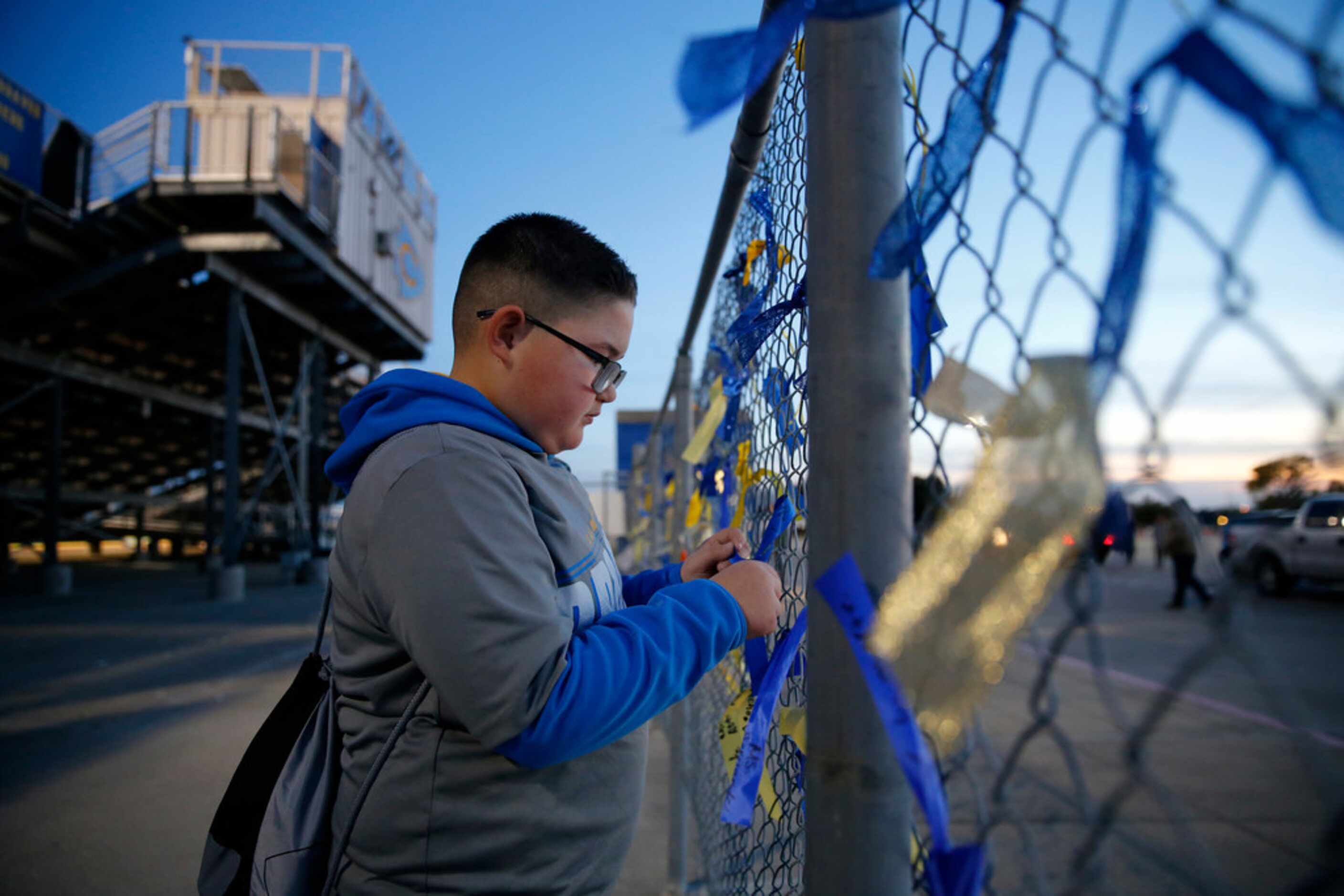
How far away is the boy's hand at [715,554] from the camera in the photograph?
139cm

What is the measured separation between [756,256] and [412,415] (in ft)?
2.92

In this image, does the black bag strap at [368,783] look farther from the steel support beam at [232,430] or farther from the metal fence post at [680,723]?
the steel support beam at [232,430]

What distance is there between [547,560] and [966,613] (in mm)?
566

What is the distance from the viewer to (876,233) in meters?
0.70

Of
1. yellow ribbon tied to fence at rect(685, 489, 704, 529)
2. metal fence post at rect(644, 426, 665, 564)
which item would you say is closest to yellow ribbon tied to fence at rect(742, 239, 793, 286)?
yellow ribbon tied to fence at rect(685, 489, 704, 529)

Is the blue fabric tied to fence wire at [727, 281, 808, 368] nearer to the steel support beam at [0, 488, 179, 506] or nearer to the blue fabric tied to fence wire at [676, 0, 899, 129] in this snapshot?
the blue fabric tied to fence wire at [676, 0, 899, 129]

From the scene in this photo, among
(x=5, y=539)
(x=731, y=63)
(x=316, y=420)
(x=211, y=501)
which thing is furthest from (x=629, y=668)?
(x=5, y=539)

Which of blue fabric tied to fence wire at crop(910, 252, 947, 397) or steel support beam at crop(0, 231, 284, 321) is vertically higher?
steel support beam at crop(0, 231, 284, 321)

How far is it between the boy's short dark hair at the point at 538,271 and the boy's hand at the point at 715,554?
1.65 feet

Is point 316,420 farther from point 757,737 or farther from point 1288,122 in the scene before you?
point 1288,122

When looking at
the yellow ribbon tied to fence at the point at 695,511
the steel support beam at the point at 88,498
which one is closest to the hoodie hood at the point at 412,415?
the yellow ribbon tied to fence at the point at 695,511

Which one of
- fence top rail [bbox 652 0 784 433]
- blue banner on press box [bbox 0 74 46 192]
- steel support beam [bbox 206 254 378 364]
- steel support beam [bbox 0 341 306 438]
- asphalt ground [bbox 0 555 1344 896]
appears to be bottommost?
asphalt ground [bbox 0 555 1344 896]

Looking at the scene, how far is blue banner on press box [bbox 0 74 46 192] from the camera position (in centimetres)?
988

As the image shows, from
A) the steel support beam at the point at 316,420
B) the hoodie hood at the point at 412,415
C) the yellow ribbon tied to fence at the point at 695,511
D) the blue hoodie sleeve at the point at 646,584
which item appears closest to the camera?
the hoodie hood at the point at 412,415
